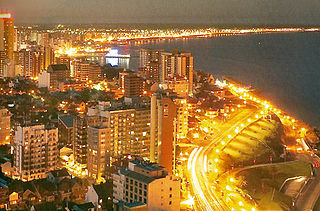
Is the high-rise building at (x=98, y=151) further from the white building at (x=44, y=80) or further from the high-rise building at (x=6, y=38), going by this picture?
the high-rise building at (x=6, y=38)

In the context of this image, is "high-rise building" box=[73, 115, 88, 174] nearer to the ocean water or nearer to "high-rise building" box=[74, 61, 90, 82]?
the ocean water

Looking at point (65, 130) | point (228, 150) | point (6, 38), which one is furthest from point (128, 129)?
point (6, 38)

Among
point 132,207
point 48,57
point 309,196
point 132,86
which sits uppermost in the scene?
point 48,57

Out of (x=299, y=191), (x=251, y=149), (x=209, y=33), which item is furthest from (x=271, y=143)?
(x=209, y=33)

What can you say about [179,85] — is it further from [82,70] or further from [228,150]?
[82,70]

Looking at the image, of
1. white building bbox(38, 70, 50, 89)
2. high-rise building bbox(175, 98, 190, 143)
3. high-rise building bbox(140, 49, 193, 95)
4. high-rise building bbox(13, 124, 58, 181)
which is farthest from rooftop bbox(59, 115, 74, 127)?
high-rise building bbox(140, 49, 193, 95)

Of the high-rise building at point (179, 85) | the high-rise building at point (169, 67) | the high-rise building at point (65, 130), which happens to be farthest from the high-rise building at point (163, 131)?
the high-rise building at point (169, 67)

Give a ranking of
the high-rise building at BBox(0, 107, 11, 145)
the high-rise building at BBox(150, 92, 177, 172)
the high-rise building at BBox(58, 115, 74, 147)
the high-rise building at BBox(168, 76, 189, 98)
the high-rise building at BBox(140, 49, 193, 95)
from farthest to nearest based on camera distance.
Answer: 1. the high-rise building at BBox(140, 49, 193, 95)
2. the high-rise building at BBox(168, 76, 189, 98)
3. the high-rise building at BBox(0, 107, 11, 145)
4. the high-rise building at BBox(58, 115, 74, 147)
5. the high-rise building at BBox(150, 92, 177, 172)
